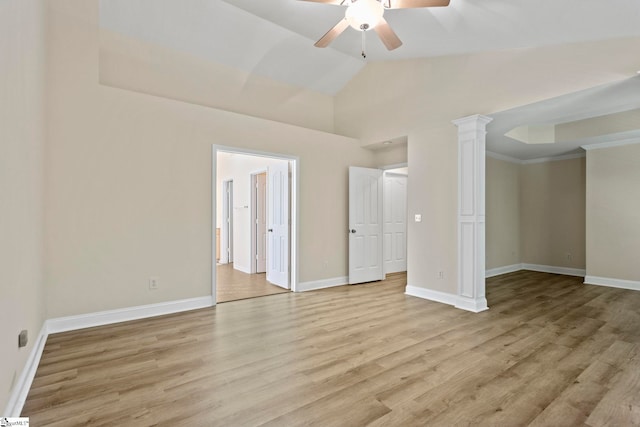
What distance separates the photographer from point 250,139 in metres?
4.56

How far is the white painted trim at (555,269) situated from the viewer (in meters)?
6.43

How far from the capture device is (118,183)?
3547mm

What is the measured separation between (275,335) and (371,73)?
4747 mm

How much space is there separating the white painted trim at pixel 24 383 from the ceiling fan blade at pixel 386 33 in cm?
378

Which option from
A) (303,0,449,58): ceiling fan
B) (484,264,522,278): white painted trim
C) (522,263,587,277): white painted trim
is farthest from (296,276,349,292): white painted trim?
(522,263,587,277): white painted trim

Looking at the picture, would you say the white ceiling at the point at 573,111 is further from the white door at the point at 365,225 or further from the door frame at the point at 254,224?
the door frame at the point at 254,224

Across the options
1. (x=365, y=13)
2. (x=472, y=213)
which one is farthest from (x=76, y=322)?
(x=472, y=213)

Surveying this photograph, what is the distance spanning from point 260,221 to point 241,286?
1.72 metres

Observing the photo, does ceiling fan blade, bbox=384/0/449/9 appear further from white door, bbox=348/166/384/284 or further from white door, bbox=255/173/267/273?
white door, bbox=255/173/267/273

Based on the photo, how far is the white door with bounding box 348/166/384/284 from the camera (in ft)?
18.2

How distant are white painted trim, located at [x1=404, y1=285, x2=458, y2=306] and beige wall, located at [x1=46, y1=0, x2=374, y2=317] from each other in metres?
3.09

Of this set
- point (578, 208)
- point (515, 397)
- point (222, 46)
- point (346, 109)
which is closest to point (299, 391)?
point (515, 397)

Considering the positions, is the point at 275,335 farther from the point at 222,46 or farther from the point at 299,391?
the point at 222,46

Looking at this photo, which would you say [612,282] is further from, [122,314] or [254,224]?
[122,314]
